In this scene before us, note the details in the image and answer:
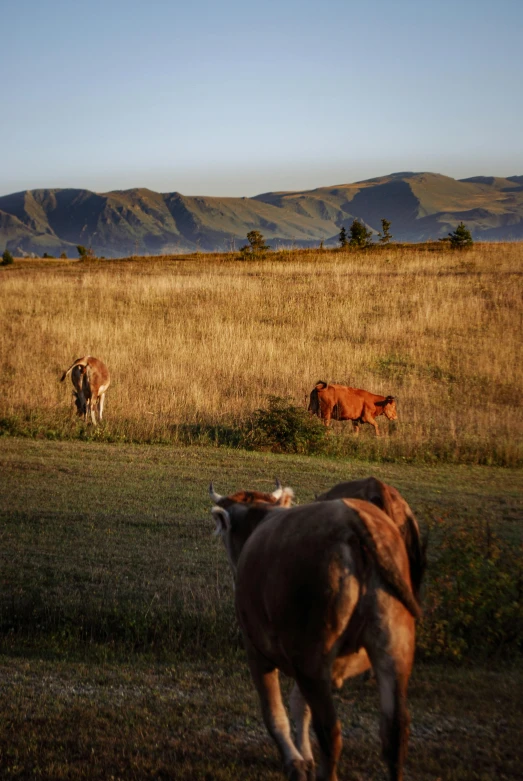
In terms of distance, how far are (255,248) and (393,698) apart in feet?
170

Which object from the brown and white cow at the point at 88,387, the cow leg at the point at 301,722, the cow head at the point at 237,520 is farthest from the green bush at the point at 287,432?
the cow leg at the point at 301,722

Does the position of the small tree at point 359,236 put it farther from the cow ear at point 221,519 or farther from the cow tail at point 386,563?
the cow tail at point 386,563

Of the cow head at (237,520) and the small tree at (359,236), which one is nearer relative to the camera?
the cow head at (237,520)

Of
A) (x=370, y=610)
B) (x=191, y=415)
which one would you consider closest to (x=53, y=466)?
(x=191, y=415)

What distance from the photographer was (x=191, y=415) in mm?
20344

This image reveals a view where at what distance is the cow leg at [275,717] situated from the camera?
14.1 ft

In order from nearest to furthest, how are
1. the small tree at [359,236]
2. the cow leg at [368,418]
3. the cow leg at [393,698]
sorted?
the cow leg at [393,698]
the cow leg at [368,418]
the small tree at [359,236]

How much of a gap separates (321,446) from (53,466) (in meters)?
6.24

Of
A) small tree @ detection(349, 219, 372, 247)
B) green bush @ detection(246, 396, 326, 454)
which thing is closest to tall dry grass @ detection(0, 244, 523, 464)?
green bush @ detection(246, 396, 326, 454)

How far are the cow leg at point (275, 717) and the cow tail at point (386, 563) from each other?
45.3 inches

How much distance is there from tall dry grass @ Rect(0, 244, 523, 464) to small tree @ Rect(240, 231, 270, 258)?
3754 mm

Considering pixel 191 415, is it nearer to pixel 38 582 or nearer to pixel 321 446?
pixel 321 446

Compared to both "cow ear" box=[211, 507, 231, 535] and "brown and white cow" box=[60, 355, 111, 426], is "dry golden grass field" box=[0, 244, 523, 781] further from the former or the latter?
"cow ear" box=[211, 507, 231, 535]

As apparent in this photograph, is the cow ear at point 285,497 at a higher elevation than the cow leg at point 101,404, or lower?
higher
